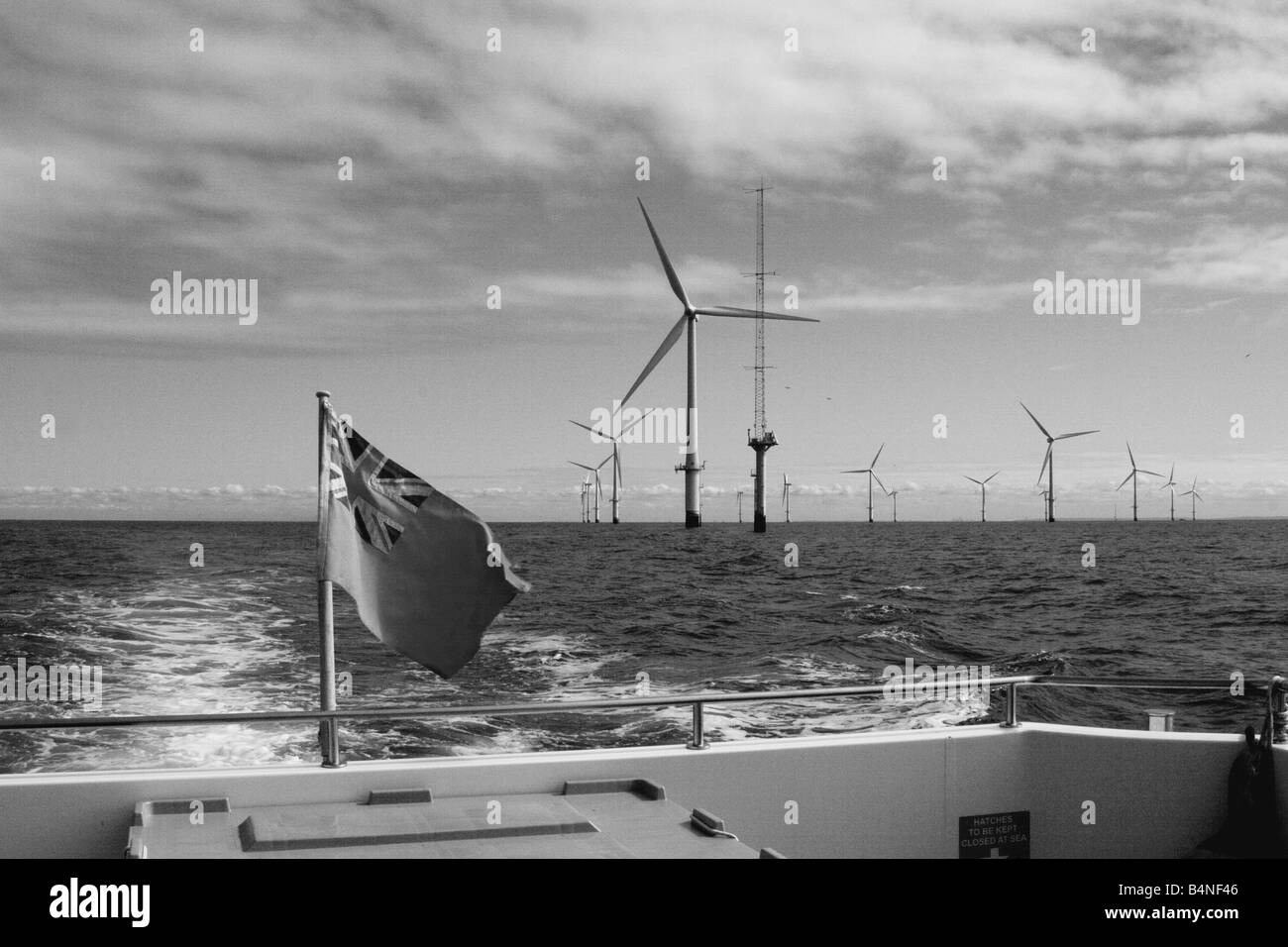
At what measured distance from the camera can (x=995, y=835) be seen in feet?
27.7

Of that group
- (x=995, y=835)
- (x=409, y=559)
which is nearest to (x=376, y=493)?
(x=409, y=559)

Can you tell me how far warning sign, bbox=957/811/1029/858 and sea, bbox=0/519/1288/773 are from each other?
1892mm

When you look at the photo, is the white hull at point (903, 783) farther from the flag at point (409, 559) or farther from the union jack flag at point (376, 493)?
the union jack flag at point (376, 493)

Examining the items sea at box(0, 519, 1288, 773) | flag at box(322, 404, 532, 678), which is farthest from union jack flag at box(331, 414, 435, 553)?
sea at box(0, 519, 1288, 773)

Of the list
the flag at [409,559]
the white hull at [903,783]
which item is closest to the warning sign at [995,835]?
the white hull at [903,783]

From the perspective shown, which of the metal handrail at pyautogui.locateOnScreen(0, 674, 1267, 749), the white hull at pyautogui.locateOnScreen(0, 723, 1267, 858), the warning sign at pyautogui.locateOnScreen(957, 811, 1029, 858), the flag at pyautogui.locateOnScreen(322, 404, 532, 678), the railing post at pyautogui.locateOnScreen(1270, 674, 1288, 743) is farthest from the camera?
the flag at pyautogui.locateOnScreen(322, 404, 532, 678)

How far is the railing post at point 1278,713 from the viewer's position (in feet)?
26.4

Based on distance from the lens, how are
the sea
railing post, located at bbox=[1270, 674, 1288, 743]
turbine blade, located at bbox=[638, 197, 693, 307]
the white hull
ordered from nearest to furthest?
the white hull < railing post, located at bbox=[1270, 674, 1288, 743] < the sea < turbine blade, located at bbox=[638, 197, 693, 307]

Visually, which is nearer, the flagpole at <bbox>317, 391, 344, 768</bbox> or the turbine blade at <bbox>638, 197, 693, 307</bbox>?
the flagpole at <bbox>317, 391, 344, 768</bbox>

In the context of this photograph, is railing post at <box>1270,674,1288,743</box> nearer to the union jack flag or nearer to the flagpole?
the union jack flag

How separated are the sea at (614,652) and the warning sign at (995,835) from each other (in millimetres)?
1892

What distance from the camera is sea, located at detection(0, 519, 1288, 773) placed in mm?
20188
